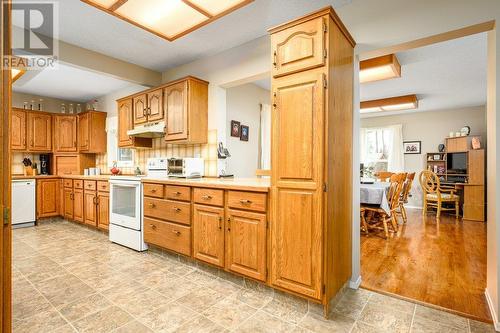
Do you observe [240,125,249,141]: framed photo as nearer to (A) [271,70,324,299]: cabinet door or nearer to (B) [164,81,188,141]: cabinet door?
(B) [164,81,188,141]: cabinet door

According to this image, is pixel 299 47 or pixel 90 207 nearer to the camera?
pixel 299 47

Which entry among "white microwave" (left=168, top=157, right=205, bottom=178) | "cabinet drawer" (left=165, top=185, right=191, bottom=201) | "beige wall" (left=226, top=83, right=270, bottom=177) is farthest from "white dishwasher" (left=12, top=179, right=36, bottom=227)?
"beige wall" (left=226, top=83, right=270, bottom=177)

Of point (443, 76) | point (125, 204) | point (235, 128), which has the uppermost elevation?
point (443, 76)

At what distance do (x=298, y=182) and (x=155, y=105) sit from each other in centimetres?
270

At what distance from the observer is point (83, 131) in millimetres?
5246

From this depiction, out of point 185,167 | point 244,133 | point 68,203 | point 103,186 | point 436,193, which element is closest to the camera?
point 185,167

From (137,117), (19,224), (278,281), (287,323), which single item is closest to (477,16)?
(278,281)

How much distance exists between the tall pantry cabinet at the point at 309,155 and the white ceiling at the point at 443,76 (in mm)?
2023

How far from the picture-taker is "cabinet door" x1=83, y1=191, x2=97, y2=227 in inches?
165

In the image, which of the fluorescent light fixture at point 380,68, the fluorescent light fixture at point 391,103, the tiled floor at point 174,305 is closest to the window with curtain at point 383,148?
the fluorescent light fixture at point 391,103

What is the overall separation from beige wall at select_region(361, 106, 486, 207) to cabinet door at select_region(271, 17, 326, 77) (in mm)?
6317

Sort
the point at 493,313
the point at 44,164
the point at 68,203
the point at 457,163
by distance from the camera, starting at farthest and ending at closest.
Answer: the point at 457,163 → the point at 44,164 → the point at 68,203 → the point at 493,313

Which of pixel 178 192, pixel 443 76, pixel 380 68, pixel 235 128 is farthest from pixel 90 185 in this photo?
pixel 443 76

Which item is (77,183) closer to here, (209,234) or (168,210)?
(168,210)
